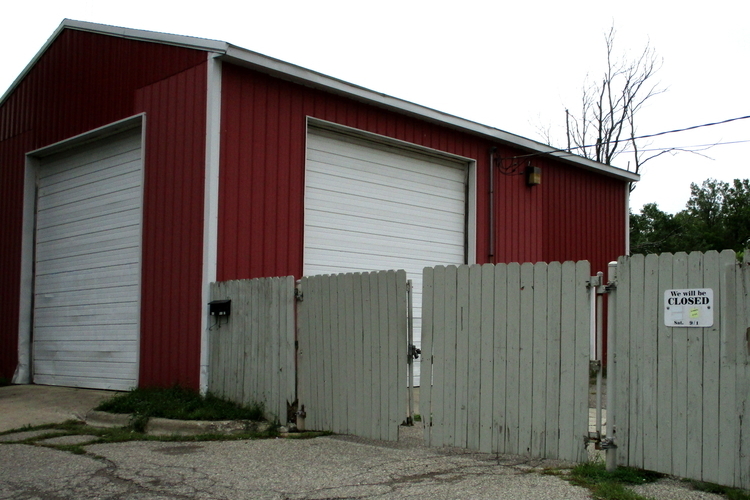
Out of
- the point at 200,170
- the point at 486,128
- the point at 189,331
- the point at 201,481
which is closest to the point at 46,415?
the point at 189,331

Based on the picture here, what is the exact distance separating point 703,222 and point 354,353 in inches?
1997

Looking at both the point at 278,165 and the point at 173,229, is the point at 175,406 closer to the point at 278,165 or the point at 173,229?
the point at 173,229

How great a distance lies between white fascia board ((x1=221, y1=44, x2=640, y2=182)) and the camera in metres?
10.3

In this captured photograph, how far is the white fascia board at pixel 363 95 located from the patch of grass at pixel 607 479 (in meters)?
6.76

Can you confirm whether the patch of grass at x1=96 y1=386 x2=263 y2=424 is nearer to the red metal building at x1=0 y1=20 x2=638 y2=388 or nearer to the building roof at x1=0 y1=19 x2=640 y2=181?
the red metal building at x1=0 y1=20 x2=638 y2=388

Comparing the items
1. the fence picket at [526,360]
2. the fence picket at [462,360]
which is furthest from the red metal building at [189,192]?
the fence picket at [526,360]

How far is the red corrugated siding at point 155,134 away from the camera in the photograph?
396 inches

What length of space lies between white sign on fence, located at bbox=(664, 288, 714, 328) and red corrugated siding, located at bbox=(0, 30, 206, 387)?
604cm

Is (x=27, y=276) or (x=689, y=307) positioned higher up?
(x=27, y=276)

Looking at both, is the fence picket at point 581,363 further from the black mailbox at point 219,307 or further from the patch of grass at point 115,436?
the black mailbox at point 219,307

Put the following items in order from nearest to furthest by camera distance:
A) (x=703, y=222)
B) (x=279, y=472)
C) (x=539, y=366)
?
(x=279, y=472) → (x=539, y=366) → (x=703, y=222)

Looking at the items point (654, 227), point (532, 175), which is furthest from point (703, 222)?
point (532, 175)

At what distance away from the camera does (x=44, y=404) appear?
409 inches

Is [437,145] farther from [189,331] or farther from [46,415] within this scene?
[46,415]
